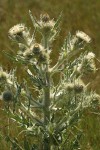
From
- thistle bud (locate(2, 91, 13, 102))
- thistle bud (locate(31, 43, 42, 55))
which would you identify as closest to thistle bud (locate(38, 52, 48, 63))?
thistle bud (locate(31, 43, 42, 55))

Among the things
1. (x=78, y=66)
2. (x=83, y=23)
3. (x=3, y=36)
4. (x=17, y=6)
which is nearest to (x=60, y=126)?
(x=78, y=66)

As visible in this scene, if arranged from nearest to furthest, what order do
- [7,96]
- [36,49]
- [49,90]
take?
[36,49], [7,96], [49,90]

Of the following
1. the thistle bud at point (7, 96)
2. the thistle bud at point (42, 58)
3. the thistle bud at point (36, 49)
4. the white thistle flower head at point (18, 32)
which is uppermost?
the white thistle flower head at point (18, 32)

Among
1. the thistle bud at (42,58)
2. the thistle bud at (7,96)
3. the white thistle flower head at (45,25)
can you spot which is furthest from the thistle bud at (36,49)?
the thistle bud at (7,96)

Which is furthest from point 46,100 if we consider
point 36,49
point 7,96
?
point 36,49

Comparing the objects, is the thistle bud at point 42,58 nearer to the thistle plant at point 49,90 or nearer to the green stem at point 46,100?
the thistle plant at point 49,90

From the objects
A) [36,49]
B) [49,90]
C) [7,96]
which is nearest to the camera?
[36,49]

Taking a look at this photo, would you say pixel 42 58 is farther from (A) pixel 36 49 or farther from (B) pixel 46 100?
(B) pixel 46 100

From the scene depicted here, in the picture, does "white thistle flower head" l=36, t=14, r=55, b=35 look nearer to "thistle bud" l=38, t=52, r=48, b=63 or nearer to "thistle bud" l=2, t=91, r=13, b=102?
"thistle bud" l=38, t=52, r=48, b=63

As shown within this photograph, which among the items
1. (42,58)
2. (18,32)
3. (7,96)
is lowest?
(7,96)

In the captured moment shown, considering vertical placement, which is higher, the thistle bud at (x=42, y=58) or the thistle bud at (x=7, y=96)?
the thistle bud at (x=42, y=58)

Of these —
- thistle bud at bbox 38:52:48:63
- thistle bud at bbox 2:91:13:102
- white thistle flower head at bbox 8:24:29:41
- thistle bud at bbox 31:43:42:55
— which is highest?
white thistle flower head at bbox 8:24:29:41
